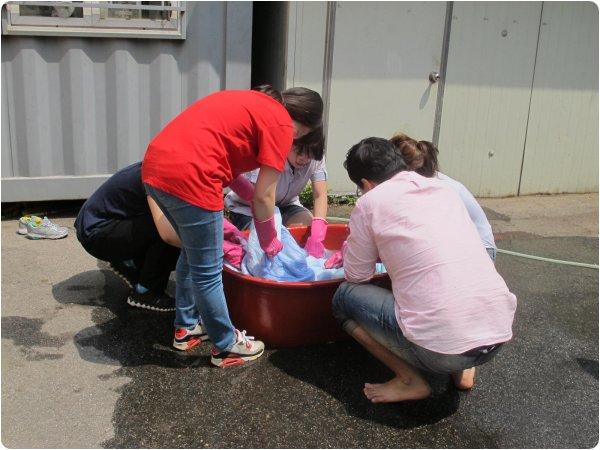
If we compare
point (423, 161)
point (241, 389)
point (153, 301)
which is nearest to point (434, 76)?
point (423, 161)

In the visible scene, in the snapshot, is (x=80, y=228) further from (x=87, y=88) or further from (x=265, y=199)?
(x=87, y=88)

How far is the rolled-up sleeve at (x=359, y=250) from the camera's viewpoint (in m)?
2.59

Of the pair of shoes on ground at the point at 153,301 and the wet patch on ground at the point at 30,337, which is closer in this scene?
the wet patch on ground at the point at 30,337

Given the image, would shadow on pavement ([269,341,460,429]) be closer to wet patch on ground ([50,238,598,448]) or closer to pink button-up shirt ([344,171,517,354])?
wet patch on ground ([50,238,598,448])

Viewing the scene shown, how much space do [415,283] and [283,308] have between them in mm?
730

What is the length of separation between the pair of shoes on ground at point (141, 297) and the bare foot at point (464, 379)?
4.99 ft

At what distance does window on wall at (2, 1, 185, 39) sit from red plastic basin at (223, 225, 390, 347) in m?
2.51

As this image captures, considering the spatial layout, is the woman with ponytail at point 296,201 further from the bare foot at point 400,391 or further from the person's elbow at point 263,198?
the bare foot at point 400,391

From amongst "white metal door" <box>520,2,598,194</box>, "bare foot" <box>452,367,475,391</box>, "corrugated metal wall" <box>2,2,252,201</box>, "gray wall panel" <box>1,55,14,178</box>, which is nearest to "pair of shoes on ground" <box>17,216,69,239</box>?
"corrugated metal wall" <box>2,2,252,201</box>

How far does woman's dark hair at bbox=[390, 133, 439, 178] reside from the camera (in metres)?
2.93

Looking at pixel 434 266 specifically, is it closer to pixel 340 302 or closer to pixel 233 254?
pixel 340 302

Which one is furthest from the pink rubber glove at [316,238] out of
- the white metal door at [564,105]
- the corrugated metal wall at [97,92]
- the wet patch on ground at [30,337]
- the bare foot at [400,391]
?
the white metal door at [564,105]

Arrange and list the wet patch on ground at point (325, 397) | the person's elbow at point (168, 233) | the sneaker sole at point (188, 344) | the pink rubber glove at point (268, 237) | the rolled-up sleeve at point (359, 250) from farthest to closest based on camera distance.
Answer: the sneaker sole at point (188, 344) → the person's elbow at point (168, 233) → the pink rubber glove at point (268, 237) → the rolled-up sleeve at point (359, 250) → the wet patch on ground at point (325, 397)

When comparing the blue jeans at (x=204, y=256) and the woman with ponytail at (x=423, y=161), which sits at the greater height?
the woman with ponytail at (x=423, y=161)
